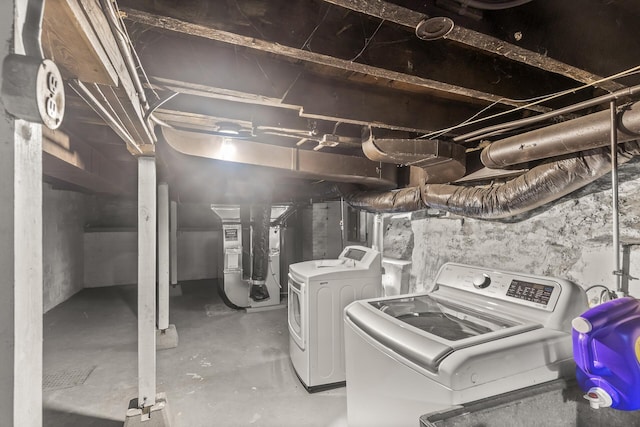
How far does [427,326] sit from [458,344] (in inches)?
18.6

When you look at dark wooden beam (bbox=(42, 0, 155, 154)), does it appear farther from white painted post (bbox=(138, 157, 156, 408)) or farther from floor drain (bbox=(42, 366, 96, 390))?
floor drain (bbox=(42, 366, 96, 390))

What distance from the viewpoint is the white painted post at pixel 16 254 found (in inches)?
18.0

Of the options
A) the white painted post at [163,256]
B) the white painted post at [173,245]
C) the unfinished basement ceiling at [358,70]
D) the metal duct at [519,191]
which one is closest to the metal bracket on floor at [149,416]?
the white painted post at [163,256]

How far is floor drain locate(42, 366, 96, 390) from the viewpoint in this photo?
2705 millimetres

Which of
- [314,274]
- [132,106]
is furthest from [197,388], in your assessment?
[132,106]

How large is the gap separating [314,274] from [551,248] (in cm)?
164

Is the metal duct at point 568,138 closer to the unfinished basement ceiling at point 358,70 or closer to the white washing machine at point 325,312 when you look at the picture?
the unfinished basement ceiling at point 358,70

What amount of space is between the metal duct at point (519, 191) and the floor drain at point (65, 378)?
3.19 m

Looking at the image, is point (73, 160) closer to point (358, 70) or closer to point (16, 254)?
point (358, 70)

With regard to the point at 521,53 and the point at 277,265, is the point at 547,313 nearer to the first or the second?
the point at 521,53

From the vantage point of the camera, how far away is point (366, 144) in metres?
2.09

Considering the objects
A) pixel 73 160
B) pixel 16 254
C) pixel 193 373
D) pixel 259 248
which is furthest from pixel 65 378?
pixel 16 254

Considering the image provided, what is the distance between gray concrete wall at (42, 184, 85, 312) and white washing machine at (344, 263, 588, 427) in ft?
16.4

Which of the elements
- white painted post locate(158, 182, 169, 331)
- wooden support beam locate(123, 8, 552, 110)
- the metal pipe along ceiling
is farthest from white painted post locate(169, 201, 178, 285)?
wooden support beam locate(123, 8, 552, 110)
